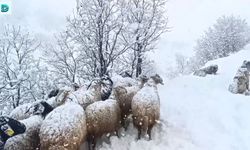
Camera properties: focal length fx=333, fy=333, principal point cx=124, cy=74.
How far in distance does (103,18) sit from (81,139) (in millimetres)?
9819

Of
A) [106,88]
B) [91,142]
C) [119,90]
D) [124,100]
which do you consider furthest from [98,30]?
[91,142]

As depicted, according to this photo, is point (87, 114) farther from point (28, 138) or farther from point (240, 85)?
point (240, 85)

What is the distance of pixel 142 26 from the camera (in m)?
16.3

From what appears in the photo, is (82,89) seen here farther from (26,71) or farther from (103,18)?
(26,71)

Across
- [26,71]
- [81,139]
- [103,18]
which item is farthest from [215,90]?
[26,71]

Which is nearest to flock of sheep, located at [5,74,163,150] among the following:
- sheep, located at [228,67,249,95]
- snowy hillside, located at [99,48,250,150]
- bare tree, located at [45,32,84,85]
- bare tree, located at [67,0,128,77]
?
snowy hillside, located at [99,48,250,150]

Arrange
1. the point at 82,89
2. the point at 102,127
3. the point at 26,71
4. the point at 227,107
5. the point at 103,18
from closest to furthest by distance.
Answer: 1. the point at 102,127
2. the point at 82,89
3. the point at 227,107
4. the point at 103,18
5. the point at 26,71

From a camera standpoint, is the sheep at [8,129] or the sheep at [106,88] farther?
the sheep at [106,88]

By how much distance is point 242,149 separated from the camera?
6.57 m

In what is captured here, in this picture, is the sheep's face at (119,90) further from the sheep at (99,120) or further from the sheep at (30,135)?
the sheep at (30,135)

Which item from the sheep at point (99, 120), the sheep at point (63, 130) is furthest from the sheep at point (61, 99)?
the sheep at point (63, 130)

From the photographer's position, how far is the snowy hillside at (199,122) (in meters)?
6.75

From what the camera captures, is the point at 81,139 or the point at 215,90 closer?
the point at 81,139

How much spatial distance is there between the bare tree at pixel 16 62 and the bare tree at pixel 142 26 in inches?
296
